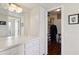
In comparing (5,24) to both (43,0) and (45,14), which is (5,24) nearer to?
(45,14)

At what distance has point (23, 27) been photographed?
1416 mm

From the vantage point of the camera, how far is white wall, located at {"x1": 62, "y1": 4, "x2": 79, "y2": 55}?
134cm

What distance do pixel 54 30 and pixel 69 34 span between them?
0.20 meters

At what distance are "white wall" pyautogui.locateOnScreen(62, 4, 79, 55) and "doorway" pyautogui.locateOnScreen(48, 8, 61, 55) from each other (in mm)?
59

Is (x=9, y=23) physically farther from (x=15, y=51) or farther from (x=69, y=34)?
(x=69, y=34)

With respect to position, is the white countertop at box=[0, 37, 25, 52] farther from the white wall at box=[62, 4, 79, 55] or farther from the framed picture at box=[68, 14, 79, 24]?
the framed picture at box=[68, 14, 79, 24]

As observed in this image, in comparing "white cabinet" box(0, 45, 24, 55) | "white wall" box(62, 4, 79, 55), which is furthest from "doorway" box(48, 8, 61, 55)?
"white cabinet" box(0, 45, 24, 55)

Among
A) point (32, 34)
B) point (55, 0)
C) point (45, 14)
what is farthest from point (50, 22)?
point (55, 0)

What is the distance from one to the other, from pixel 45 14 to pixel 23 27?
31cm

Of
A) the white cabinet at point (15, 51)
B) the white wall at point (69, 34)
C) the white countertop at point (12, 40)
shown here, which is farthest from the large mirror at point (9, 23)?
the white wall at point (69, 34)

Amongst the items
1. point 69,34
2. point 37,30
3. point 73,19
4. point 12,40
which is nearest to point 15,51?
point 12,40

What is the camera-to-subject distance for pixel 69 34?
4.60 feet

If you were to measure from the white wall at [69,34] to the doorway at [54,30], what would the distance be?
0.06 metres

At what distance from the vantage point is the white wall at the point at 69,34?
134 centimetres
